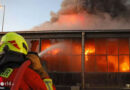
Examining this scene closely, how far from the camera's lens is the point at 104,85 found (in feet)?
47.7

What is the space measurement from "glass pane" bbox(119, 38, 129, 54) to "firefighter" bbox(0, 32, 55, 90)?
14.4m

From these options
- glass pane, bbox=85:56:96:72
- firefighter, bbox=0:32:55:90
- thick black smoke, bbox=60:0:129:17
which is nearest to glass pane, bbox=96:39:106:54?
glass pane, bbox=85:56:96:72

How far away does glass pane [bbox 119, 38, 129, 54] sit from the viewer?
15.0 m

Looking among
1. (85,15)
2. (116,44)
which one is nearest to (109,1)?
(85,15)

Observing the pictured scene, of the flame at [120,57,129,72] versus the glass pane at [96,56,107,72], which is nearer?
the flame at [120,57,129,72]

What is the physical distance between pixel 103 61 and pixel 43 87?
565 inches

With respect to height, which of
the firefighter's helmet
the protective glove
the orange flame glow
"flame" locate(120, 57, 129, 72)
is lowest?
"flame" locate(120, 57, 129, 72)

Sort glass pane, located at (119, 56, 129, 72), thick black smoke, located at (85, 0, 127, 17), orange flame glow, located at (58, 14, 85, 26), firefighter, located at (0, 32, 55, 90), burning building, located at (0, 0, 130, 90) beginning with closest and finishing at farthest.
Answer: firefighter, located at (0, 32, 55, 90)
burning building, located at (0, 0, 130, 90)
glass pane, located at (119, 56, 129, 72)
orange flame glow, located at (58, 14, 85, 26)
thick black smoke, located at (85, 0, 127, 17)

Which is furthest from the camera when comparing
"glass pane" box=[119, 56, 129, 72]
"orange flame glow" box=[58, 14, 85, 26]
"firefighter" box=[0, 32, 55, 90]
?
"orange flame glow" box=[58, 14, 85, 26]

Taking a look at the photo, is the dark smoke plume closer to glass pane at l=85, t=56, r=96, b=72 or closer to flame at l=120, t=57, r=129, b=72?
glass pane at l=85, t=56, r=96, b=72

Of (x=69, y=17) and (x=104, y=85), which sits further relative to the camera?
(x=69, y=17)

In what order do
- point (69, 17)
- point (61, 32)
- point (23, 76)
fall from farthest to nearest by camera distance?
point (69, 17) → point (61, 32) → point (23, 76)

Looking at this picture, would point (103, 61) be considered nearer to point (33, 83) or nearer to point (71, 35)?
point (71, 35)

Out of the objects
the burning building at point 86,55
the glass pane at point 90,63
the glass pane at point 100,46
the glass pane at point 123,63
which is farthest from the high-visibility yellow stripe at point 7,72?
the glass pane at point 123,63
